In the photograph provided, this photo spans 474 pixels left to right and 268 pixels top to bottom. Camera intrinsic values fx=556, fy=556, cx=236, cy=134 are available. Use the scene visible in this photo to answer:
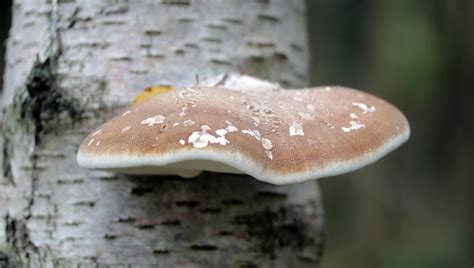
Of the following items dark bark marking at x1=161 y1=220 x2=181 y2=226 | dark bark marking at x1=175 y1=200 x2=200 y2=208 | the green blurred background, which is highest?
dark bark marking at x1=175 y1=200 x2=200 y2=208

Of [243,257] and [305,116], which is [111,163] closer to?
[305,116]

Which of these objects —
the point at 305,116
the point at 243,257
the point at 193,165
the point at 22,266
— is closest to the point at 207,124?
the point at 193,165

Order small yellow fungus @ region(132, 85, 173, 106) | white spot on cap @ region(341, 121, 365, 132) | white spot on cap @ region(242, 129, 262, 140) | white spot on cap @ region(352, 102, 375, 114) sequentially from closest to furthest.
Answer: white spot on cap @ region(242, 129, 262, 140)
white spot on cap @ region(341, 121, 365, 132)
white spot on cap @ region(352, 102, 375, 114)
small yellow fungus @ region(132, 85, 173, 106)

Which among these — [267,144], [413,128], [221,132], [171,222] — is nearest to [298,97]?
[267,144]

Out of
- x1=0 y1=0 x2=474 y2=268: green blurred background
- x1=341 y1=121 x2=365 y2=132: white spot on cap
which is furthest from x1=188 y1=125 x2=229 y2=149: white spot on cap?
x1=0 y1=0 x2=474 y2=268: green blurred background

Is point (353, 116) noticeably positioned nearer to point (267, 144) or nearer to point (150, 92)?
point (267, 144)

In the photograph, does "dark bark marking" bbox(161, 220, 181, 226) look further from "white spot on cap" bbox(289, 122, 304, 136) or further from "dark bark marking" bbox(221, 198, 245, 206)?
"white spot on cap" bbox(289, 122, 304, 136)

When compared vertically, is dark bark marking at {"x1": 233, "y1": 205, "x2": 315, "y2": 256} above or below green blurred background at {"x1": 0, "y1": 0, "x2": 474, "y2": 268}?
above

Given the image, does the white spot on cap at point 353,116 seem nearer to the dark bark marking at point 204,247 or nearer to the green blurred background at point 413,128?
the dark bark marking at point 204,247
